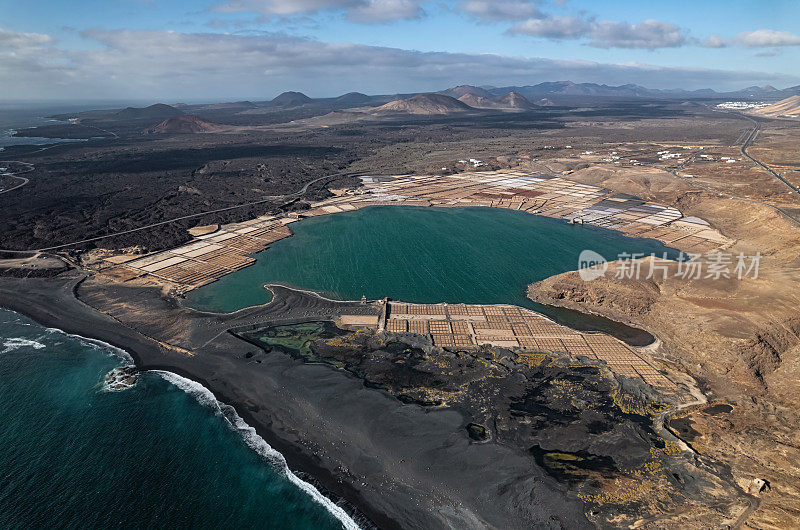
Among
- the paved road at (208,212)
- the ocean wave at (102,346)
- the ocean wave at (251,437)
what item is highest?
the paved road at (208,212)

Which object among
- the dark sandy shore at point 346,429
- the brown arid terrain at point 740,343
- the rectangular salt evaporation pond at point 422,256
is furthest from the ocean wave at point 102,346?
the brown arid terrain at point 740,343

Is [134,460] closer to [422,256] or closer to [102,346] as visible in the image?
[102,346]

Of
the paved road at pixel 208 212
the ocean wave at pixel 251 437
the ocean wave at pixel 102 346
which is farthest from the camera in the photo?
the paved road at pixel 208 212

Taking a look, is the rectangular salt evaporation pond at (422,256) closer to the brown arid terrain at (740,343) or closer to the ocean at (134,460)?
the brown arid terrain at (740,343)

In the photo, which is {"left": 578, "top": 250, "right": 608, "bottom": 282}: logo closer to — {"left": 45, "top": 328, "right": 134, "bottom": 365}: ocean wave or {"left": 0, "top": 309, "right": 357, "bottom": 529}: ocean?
{"left": 0, "top": 309, "right": 357, "bottom": 529}: ocean

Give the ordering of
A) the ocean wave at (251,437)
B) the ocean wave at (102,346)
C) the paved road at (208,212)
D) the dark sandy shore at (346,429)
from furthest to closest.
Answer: the paved road at (208,212) → the ocean wave at (102,346) → the ocean wave at (251,437) → the dark sandy shore at (346,429)

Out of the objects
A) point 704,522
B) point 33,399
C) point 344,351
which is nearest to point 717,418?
point 704,522

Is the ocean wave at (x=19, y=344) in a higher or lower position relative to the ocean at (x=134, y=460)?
higher

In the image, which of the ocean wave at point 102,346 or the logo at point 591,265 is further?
the logo at point 591,265
